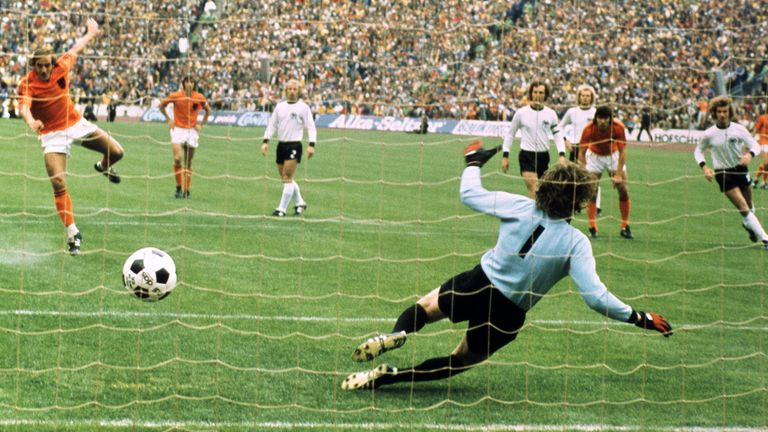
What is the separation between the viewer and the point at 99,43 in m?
36.2

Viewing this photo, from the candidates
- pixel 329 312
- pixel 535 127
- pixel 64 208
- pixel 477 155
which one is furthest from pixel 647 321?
pixel 535 127

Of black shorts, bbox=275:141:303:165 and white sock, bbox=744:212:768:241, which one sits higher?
black shorts, bbox=275:141:303:165

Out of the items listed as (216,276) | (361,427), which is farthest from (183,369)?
(216,276)

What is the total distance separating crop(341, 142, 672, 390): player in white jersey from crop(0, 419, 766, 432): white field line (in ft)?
1.37

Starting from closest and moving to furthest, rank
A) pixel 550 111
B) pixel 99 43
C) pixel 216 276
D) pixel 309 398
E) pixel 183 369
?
pixel 309 398
pixel 183 369
pixel 216 276
pixel 550 111
pixel 99 43

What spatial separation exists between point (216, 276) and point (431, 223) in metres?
5.54

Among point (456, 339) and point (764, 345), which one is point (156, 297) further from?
point (764, 345)

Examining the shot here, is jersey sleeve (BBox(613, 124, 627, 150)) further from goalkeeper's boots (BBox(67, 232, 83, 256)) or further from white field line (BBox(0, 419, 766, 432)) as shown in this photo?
white field line (BBox(0, 419, 766, 432))

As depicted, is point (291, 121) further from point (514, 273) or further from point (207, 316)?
point (514, 273)

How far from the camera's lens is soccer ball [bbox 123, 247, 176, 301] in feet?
22.5

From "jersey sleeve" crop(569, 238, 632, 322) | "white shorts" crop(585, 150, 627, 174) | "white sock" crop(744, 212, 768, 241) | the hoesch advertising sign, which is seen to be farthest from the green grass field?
the hoesch advertising sign

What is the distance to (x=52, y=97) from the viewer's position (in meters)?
9.93

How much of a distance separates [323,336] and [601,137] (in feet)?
24.6

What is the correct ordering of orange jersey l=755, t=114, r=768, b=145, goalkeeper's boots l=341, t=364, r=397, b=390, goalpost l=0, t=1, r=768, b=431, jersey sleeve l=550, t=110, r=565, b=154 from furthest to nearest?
orange jersey l=755, t=114, r=768, b=145, jersey sleeve l=550, t=110, r=565, b=154, goalkeeper's boots l=341, t=364, r=397, b=390, goalpost l=0, t=1, r=768, b=431
